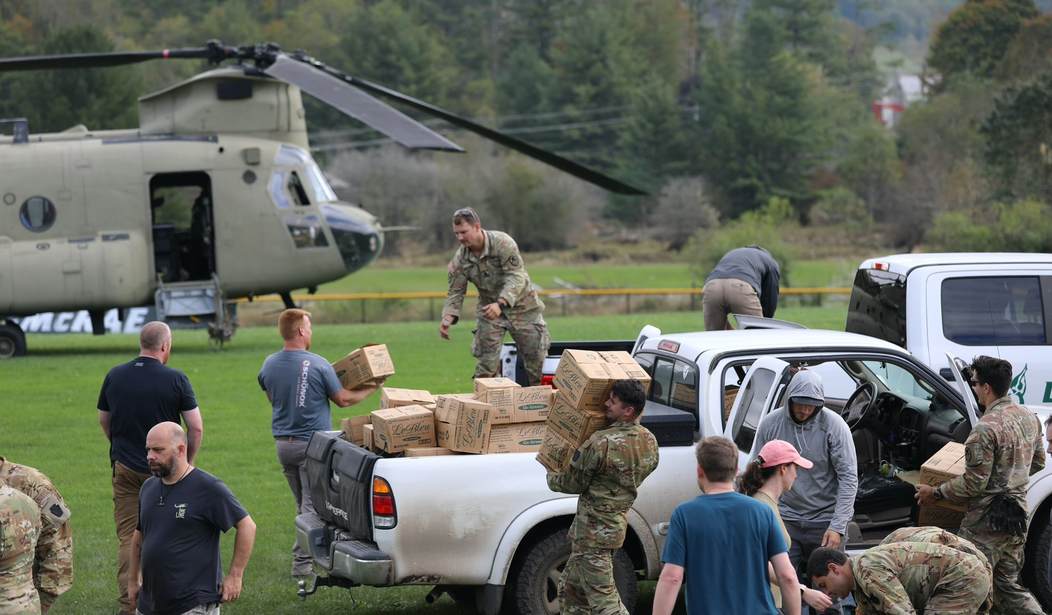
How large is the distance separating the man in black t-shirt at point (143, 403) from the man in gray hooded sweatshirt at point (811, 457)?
344cm

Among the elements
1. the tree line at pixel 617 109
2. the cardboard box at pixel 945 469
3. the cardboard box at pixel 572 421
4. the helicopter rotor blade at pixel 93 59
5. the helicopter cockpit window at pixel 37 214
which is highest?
the tree line at pixel 617 109

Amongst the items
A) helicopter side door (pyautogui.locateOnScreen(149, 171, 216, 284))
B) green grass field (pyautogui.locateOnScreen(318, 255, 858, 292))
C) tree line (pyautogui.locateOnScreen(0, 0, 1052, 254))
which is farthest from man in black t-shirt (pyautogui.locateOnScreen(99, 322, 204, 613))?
tree line (pyautogui.locateOnScreen(0, 0, 1052, 254))

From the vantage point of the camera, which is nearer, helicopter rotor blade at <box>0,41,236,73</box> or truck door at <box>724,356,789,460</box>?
truck door at <box>724,356,789,460</box>

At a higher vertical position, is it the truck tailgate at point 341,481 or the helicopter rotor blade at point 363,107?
the helicopter rotor blade at point 363,107

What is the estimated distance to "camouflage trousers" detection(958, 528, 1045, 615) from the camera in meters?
7.53

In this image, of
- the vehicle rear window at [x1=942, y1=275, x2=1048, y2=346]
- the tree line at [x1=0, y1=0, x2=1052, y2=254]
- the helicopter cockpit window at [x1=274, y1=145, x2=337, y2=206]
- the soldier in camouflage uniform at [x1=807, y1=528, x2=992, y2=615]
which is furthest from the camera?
the tree line at [x1=0, y1=0, x2=1052, y2=254]

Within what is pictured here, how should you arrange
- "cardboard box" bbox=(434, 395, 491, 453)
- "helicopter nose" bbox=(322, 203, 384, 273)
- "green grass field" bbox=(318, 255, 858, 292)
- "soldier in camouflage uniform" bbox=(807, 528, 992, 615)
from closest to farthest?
1. "soldier in camouflage uniform" bbox=(807, 528, 992, 615)
2. "cardboard box" bbox=(434, 395, 491, 453)
3. "helicopter nose" bbox=(322, 203, 384, 273)
4. "green grass field" bbox=(318, 255, 858, 292)

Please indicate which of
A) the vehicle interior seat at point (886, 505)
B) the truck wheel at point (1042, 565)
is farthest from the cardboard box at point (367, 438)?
the truck wheel at point (1042, 565)

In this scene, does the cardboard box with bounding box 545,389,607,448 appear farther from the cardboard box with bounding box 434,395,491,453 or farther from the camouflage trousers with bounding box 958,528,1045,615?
the camouflage trousers with bounding box 958,528,1045,615

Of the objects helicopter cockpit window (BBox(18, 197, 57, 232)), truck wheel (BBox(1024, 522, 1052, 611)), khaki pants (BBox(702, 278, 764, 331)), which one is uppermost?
helicopter cockpit window (BBox(18, 197, 57, 232))

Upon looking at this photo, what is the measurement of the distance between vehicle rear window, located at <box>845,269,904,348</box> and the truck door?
8.89 ft

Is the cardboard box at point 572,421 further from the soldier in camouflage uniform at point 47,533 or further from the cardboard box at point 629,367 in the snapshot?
the soldier in camouflage uniform at point 47,533

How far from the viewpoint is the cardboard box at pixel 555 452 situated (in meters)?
7.12

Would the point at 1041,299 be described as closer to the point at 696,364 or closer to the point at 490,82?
the point at 696,364
